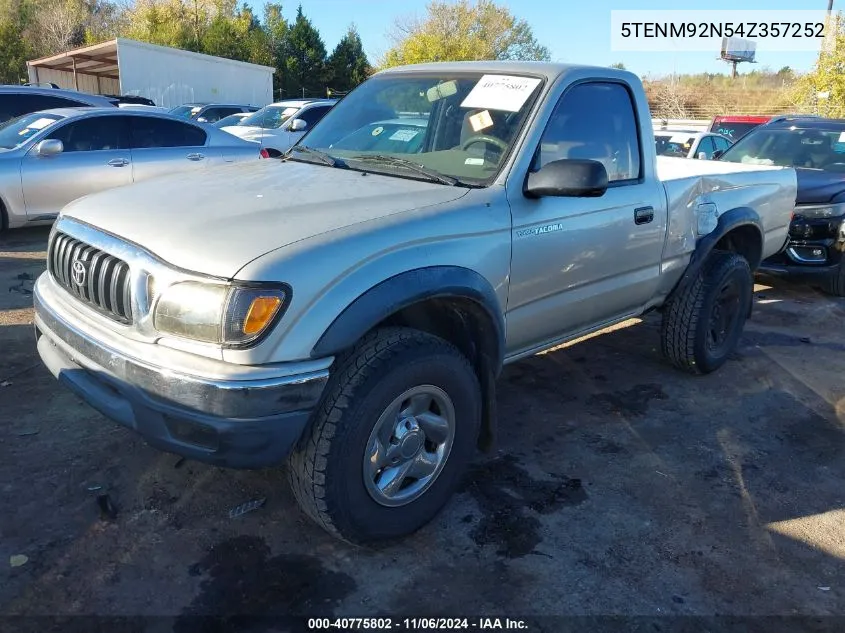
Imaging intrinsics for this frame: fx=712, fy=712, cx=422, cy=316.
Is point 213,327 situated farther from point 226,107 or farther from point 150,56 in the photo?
point 150,56

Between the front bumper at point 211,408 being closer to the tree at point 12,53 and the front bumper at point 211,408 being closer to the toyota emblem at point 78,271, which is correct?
the toyota emblem at point 78,271

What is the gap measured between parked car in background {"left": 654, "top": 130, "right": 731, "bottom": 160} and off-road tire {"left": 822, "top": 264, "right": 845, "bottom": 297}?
3675 millimetres

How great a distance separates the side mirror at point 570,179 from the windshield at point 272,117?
10524 millimetres

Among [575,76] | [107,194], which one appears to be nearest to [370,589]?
[107,194]

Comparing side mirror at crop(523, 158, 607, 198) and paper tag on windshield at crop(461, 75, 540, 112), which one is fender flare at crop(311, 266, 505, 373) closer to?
side mirror at crop(523, 158, 607, 198)

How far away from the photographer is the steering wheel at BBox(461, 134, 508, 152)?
10.6 ft

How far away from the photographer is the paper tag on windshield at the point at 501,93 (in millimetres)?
3346

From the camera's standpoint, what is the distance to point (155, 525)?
2.94 m

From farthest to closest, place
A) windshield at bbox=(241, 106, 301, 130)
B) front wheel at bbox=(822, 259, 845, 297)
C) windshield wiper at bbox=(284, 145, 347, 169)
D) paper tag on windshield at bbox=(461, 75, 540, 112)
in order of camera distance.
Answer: windshield at bbox=(241, 106, 301, 130)
front wheel at bbox=(822, 259, 845, 297)
windshield wiper at bbox=(284, 145, 347, 169)
paper tag on windshield at bbox=(461, 75, 540, 112)

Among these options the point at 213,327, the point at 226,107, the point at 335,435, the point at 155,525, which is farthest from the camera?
the point at 226,107

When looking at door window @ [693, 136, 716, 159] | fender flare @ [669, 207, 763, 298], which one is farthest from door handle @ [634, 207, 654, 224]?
door window @ [693, 136, 716, 159]

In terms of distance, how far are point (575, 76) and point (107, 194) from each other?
2.28m

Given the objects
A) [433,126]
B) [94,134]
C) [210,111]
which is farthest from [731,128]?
[433,126]

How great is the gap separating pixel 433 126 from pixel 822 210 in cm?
514
